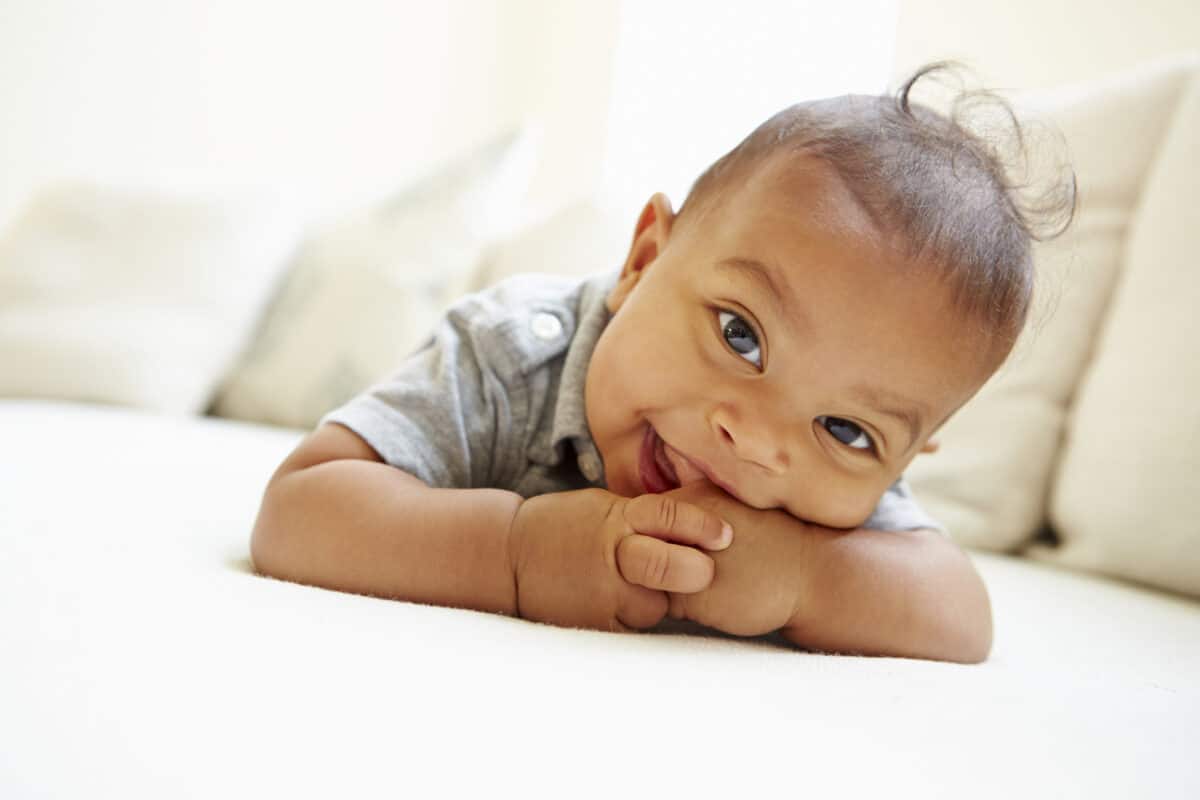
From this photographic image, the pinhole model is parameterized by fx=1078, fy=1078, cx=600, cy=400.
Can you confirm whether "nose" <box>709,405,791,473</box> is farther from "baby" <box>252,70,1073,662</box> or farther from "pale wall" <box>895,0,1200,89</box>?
"pale wall" <box>895,0,1200,89</box>

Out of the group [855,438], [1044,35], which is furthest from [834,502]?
[1044,35]

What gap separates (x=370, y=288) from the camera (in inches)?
74.6

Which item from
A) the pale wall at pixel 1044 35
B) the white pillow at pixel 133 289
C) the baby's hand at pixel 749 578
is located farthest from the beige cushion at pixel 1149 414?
the white pillow at pixel 133 289

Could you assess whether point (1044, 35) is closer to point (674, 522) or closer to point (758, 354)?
point (758, 354)

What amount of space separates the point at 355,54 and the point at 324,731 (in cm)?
369

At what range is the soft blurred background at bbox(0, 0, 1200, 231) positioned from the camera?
2.74 meters

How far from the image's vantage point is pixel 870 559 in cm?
75

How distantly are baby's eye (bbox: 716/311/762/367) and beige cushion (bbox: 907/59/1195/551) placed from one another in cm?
67

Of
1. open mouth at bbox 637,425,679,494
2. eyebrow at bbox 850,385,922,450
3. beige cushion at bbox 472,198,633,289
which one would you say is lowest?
beige cushion at bbox 472,198,633,289

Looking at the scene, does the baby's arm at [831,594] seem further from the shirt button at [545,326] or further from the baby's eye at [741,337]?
the shirt button at [545,326]

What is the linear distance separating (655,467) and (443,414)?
0.17m

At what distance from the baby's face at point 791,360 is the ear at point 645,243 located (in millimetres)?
78

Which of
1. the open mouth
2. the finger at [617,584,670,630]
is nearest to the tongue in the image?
the open mouth

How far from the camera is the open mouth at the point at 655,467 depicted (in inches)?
31.0
